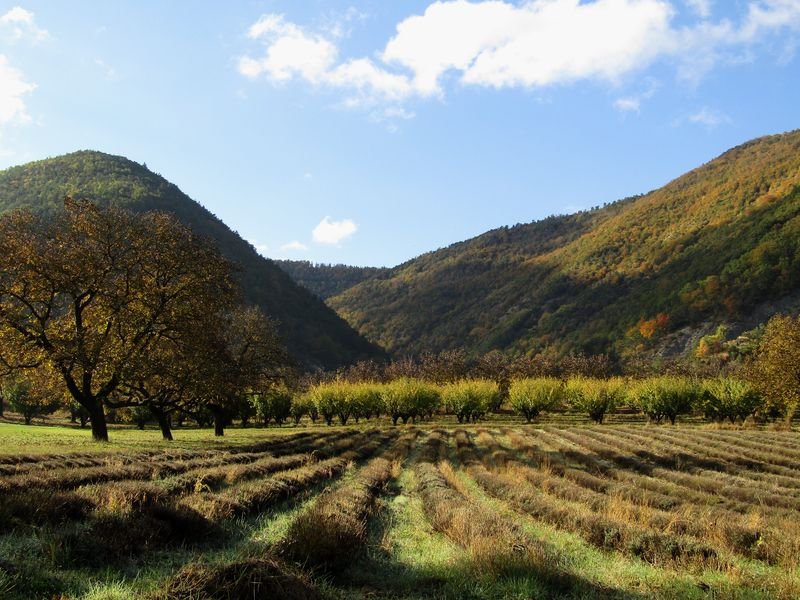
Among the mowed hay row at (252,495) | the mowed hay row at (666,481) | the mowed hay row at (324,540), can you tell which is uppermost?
the mowed hay row at (324,540)

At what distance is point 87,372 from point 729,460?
3106 cm

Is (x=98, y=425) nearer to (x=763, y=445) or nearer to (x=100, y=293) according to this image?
(x=100, y=293)

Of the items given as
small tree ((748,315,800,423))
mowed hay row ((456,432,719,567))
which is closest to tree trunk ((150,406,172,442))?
mowed hay row ((456,432,719,567))

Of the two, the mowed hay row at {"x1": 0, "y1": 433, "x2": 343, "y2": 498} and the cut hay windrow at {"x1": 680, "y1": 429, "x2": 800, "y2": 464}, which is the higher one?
the mowed hay row at {"x1": 0, "y1": 433, "x2": 343, "y2": 498}

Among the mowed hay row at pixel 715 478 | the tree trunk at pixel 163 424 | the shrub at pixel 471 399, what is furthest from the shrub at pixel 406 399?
the mowed hay row at pixel 715 478

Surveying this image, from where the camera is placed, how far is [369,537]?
34.8 ft

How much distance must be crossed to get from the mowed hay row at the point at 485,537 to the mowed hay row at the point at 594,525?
5.21ft

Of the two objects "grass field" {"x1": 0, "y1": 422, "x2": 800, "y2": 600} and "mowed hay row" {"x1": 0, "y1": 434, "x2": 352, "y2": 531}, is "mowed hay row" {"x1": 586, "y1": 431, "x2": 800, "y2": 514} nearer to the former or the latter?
"grass field" {"x1": 0, "y1": 422, "x2": 800, "y2": 600}

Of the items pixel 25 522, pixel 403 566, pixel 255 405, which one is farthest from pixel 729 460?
pixel 255 405

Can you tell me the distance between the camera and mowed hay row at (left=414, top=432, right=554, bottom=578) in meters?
7.62

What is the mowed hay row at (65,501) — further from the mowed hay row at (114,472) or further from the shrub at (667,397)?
the shrub at (667,397)

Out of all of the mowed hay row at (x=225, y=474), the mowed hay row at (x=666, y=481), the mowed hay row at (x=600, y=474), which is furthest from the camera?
the mowed hay row at (x=600, y=474)

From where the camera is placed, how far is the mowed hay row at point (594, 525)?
9.41 meters

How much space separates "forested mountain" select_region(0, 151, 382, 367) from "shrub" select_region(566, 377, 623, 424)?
226ft
